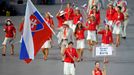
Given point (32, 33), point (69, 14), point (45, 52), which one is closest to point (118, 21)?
point (69, 14)

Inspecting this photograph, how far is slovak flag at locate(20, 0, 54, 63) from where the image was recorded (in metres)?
19.9

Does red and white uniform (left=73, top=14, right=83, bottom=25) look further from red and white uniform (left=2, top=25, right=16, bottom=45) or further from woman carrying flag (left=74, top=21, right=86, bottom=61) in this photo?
red and white uniform (left=2, top=25, right=16, bottom=45)

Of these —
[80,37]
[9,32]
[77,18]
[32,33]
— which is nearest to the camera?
[32,33]

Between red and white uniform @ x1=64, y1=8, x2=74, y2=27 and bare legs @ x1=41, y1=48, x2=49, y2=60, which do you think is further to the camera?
red and white uniform @ x1=64, y1=8, x2=74, y2=27

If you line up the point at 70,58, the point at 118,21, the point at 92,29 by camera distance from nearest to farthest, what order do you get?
the point at 70,58, the point at 92,29, the point at 118,21

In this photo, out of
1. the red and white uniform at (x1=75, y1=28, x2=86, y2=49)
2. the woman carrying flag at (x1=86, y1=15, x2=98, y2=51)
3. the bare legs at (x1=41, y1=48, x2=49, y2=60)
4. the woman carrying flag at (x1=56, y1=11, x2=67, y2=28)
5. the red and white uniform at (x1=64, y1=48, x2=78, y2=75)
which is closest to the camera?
the red and white uniform at (x1=64, y1=48, x2=78, y2=75)

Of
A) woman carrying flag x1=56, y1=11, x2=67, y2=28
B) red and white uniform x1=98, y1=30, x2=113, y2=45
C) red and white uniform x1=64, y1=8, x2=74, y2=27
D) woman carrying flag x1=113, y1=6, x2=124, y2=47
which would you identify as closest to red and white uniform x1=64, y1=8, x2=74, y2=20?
red and white uniform x1=64, y1=8, x2=74, y2=27

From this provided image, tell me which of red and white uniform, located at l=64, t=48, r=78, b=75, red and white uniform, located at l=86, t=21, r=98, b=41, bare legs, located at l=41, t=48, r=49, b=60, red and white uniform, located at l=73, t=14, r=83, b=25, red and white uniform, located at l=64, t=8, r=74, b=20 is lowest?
red and white uniform, located at l=64, t=48, r=78, b=75

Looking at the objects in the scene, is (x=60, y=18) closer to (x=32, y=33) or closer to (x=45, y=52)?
(x=45, y=52)

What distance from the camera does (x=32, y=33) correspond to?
20391 mm

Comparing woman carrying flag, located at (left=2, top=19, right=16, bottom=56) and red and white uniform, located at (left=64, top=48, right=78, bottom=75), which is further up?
woman carrying flag, located at (left=2, top=19, right=16, bottom=56)

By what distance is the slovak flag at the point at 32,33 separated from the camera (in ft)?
65.2

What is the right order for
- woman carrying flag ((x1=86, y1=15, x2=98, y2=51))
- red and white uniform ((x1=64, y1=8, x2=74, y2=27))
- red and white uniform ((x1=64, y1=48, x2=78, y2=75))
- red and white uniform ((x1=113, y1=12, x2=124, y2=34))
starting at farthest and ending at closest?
1. red and white uniform ((x1=64, y1=8, x2=74, y2=27))
2. red and white uniform ((x1=113, y1=12, x2=124, y2=34))
3. woman carrying flag ((x1=86, y1=15, x2=98, y2=51))
4. red and white uniform ((x1=64, y1=48, x2=78, y2=75))

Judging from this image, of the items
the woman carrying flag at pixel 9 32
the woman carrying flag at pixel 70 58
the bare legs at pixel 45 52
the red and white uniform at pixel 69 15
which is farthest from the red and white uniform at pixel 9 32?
the woman carrying flag at pixel 70 58
